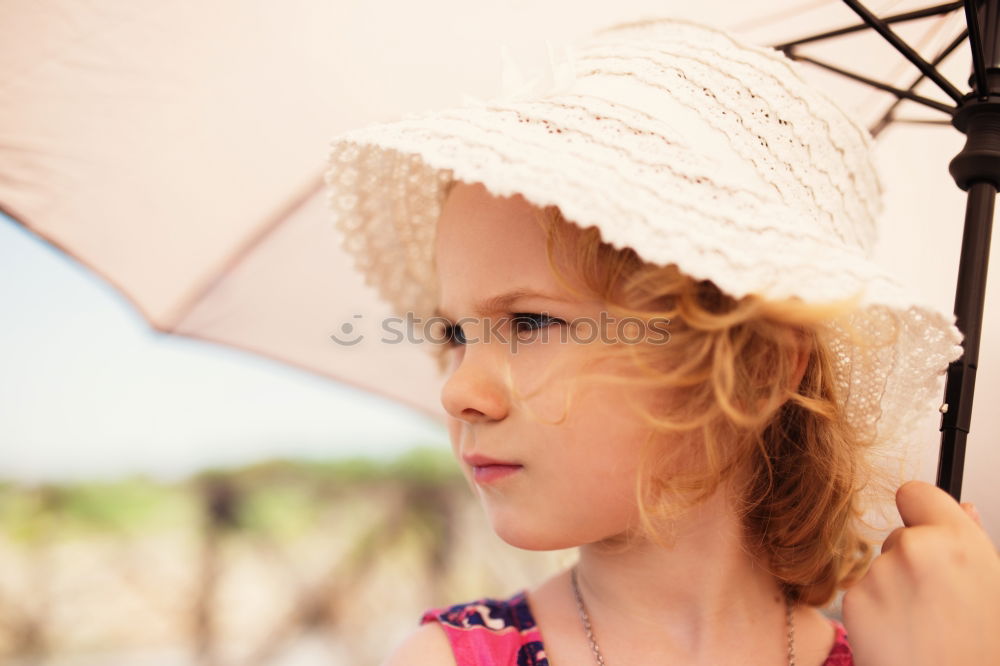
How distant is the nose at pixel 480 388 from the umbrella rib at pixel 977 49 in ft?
2.35

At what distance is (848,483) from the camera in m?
1.05

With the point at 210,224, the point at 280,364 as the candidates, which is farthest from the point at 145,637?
the point at 210,224

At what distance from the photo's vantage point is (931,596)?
0.80 m

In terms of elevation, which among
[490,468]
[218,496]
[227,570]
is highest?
[490,468]

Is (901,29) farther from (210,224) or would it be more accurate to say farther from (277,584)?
(277,584)

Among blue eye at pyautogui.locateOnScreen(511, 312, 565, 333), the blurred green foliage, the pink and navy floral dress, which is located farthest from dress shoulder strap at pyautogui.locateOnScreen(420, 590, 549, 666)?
the blurred green foliage

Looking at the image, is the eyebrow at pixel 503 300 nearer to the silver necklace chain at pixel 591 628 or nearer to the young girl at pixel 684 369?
the young girl at pixel 684 369

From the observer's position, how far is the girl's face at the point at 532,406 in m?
0.87

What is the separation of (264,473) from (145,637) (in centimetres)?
109

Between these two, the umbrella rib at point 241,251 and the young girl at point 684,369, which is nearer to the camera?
the young girl at point 684,369

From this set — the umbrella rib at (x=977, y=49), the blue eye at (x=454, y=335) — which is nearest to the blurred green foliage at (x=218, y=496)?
the blue eye at (x=454, y=335)

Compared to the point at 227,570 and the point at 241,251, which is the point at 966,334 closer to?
the point at 241,251

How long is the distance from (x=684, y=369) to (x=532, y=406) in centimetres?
19

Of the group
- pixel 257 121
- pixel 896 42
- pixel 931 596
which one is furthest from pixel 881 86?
pixel 257 121
